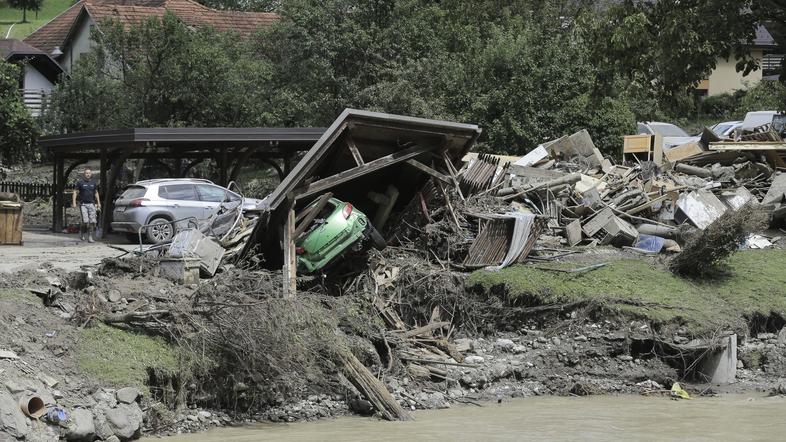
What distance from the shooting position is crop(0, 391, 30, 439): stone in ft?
36.6

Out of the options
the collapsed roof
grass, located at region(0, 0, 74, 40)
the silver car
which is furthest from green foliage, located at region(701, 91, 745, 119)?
grass, located at region(0, 0, 74, 40)

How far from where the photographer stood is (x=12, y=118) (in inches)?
1160

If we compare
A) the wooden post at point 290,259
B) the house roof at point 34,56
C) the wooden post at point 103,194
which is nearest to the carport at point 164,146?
the wooden post at point 103,194

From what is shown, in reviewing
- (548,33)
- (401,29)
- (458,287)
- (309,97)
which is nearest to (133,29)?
(309,97)

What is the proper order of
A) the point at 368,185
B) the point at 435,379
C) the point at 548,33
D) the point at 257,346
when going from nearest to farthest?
1. the point at 257,346
2. the point at 435,379
3. the point at 368,185
4. the point at 548,33

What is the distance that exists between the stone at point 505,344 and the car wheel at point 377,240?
2.63 meters

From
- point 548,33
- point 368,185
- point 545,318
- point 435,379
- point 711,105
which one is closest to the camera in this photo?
point 435,379

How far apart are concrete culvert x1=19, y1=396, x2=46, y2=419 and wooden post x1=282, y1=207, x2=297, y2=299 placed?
4.39m

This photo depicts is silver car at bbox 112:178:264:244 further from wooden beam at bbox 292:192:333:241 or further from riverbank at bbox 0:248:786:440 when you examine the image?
riverbank at bbox 0:248:786:440

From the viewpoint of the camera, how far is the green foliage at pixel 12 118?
96.1ft

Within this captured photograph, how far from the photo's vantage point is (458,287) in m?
17.0

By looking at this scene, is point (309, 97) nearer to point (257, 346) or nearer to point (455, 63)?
point (455, 63)

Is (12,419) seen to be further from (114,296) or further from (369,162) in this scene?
(369,162)

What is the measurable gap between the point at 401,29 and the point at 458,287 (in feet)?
57.3
